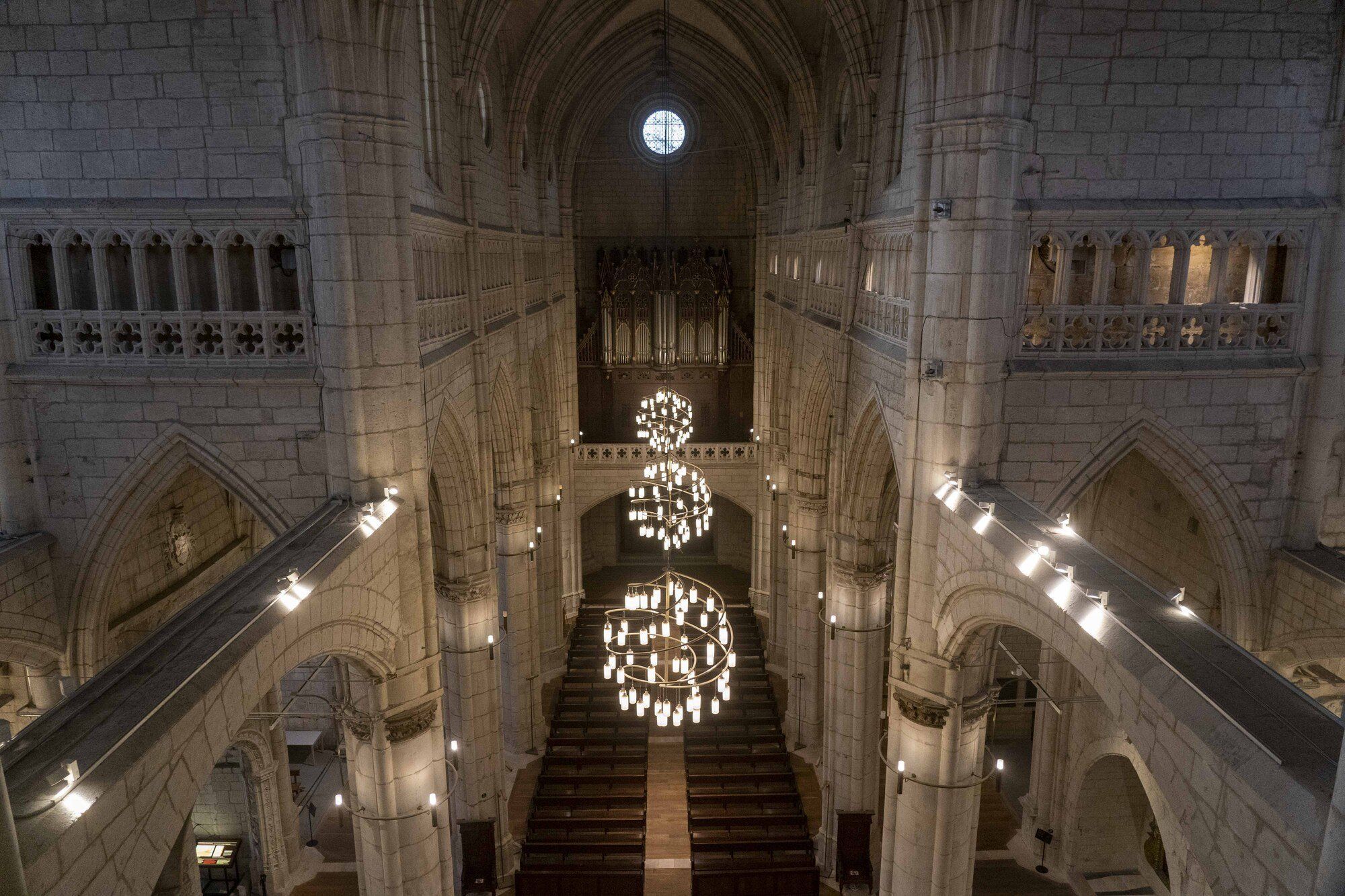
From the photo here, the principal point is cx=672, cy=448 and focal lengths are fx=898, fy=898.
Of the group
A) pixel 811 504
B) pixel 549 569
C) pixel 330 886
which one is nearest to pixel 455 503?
pixel 330 886

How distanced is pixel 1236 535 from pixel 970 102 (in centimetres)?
639

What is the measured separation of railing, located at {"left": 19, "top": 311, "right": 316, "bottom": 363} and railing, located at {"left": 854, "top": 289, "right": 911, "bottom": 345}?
7.57 metres

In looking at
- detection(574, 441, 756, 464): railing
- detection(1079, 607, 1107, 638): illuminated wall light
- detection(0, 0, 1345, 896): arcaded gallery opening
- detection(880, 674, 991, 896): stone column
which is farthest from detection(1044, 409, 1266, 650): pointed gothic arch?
detection(574, 441, 756, 464): railing

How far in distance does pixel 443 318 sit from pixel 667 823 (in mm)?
11157

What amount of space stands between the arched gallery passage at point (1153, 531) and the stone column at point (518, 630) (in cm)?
1132

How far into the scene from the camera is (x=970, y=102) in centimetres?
1002

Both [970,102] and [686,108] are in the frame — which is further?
[686,108]

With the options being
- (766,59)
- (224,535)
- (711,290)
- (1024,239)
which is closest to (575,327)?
(711,290)

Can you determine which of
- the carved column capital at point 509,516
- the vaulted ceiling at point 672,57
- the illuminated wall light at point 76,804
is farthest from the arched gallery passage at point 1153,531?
the illuminated wall light at point 76,804

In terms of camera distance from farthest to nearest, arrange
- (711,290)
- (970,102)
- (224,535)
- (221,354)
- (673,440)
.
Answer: (711,290), (673,440), (224,535), (221,354), (970,102)

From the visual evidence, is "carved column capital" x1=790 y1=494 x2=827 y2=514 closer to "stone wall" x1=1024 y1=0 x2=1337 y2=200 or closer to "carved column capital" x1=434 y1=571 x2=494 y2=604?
"carved column capital" x1=434 y1=571 x2=494 y2=604

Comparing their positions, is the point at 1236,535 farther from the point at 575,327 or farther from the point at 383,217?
the point at 575,327

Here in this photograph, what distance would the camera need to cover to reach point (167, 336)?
35.8ft

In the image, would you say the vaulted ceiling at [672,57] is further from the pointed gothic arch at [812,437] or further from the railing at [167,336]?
the railing at [167,336]
